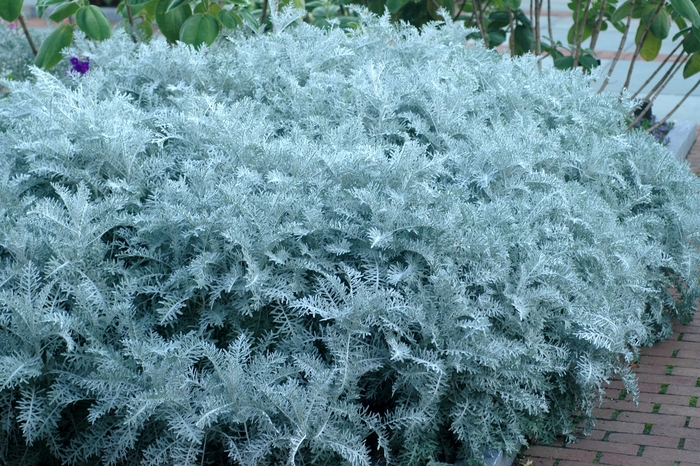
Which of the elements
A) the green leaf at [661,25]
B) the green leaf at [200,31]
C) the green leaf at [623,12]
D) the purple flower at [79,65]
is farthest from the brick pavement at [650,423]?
the purple flower at [79,65]

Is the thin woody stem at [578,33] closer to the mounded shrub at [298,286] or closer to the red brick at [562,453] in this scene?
the mounded shrub at [298,286]

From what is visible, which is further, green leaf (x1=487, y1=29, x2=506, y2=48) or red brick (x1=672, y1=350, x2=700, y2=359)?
green leaf (x1=487, y1=29, x2=506, y2=48)

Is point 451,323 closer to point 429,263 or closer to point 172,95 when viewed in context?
point 429,263

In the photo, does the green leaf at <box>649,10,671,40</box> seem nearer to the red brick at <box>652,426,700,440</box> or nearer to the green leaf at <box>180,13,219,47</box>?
the green leaf at <box>180,13,219,47</box>

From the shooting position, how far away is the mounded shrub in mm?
2381

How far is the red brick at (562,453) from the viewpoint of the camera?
2.86m

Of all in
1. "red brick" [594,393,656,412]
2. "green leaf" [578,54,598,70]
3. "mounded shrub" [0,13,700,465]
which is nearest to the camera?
"mounded shrub" [0,13,700,465]

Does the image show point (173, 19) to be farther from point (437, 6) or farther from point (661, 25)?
point (661, 25)

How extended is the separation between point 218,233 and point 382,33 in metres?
2.10

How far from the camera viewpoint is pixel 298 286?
258 cm

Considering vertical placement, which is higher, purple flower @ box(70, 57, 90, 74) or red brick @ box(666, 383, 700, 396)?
purple flower @ box(70, 57, 90, 74)

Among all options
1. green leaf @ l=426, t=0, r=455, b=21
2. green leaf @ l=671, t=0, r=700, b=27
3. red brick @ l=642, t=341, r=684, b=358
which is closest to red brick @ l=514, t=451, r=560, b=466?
red brick @ l=642, t=341, r=684, b=358

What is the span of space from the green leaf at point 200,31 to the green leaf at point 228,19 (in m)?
0.06

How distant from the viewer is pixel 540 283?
282cm
